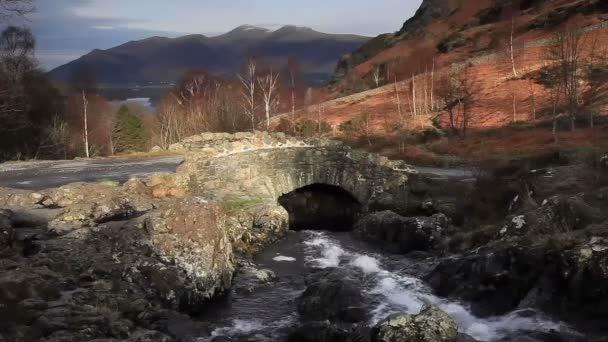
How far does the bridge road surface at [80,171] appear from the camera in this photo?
72.9 ft

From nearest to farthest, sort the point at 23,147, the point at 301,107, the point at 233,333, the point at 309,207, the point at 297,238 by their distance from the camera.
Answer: the point at 233,333 < the point at 297,238 < the point at 309,207 < the point at 23,147 < the point at 301,107

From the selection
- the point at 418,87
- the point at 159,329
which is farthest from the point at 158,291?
the point at 418,87

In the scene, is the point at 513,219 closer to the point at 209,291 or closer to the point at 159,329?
the point at 209,291

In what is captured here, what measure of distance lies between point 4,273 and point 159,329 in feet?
12.0

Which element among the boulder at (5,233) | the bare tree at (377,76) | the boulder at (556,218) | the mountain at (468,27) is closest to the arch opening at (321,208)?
the boulder at (556,218)

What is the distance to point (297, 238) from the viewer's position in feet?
79.5

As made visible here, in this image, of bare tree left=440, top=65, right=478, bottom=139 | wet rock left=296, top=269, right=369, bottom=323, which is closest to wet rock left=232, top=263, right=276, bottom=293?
wet rock left=296, top=269, right=369, bottom=323

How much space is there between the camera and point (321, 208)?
28.9 meters

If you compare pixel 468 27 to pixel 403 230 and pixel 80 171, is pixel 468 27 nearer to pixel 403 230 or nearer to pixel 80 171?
pixel 403 230

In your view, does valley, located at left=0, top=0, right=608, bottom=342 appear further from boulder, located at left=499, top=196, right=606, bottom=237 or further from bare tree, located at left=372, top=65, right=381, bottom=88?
bare tree, located at left=372, top=65, right=381, bottom=88

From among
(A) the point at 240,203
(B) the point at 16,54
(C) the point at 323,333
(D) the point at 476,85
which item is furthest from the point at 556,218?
(D) the point at 476,85

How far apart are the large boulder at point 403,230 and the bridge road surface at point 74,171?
913cm

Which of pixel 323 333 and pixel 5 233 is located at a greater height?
pixel 5 233

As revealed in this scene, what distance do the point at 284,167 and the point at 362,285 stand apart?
31.9 feet
